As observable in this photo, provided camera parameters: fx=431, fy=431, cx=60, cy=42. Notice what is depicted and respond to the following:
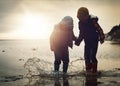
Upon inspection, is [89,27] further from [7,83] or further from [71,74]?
[7,83]

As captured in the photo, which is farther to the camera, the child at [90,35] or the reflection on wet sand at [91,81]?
the child at [90,35]

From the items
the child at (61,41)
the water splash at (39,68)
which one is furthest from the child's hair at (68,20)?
the water splash at (39,68)

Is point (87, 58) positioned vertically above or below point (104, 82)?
above

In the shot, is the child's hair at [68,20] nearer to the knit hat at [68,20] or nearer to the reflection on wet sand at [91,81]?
the knit hat at [68,20]

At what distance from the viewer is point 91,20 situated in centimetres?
1703

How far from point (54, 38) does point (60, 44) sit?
0.34 metres

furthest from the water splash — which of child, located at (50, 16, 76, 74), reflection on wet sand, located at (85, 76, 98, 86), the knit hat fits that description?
the knit hat

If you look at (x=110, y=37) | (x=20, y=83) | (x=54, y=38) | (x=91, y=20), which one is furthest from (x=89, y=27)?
(x=110, y=37)

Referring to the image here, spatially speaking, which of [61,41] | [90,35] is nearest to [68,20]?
[61,41]

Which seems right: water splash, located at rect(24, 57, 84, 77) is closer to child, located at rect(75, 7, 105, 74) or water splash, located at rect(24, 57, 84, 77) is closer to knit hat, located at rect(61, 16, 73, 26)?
child, located at rect(75, 7, 105, 74)

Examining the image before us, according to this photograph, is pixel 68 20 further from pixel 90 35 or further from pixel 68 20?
pixel 90 35

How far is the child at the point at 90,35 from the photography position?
1695cm

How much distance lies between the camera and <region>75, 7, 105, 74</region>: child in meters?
17.0

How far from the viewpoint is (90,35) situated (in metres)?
17.2
